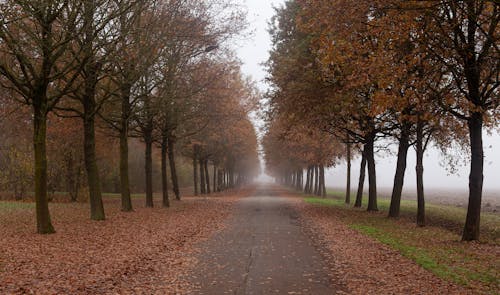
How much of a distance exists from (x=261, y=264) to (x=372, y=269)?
250cm

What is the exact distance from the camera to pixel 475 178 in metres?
13.1

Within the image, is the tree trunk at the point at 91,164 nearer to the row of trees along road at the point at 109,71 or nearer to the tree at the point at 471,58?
the row of trees along road at the point at 109,71

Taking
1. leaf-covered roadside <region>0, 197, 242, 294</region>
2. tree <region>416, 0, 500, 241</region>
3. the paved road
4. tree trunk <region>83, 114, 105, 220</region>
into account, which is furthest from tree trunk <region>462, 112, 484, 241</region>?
tree trunk <region>83, 114, 105, 220</region>

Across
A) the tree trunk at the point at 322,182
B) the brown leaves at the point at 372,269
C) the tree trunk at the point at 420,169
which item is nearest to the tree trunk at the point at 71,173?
the tree trunk at the point at 322,182

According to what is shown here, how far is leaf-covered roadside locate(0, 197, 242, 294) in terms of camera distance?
321 inches

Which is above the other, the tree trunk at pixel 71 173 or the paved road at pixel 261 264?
the tree trunk at pixel 71 173

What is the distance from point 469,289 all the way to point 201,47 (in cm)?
1747

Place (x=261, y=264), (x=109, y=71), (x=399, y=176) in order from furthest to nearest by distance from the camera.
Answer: (x=399, y=176) < (x=109, y=71) < (x=261, y=264)

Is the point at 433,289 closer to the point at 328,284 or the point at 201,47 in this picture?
the point at 328,284

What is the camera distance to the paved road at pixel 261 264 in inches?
316

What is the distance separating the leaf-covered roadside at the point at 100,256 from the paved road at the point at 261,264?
1.98 feet

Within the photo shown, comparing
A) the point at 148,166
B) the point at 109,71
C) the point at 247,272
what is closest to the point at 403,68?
the point at 247,272

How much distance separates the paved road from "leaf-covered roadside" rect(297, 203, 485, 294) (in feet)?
1.39

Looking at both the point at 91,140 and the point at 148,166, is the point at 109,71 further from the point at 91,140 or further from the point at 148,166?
the point at 148,166
